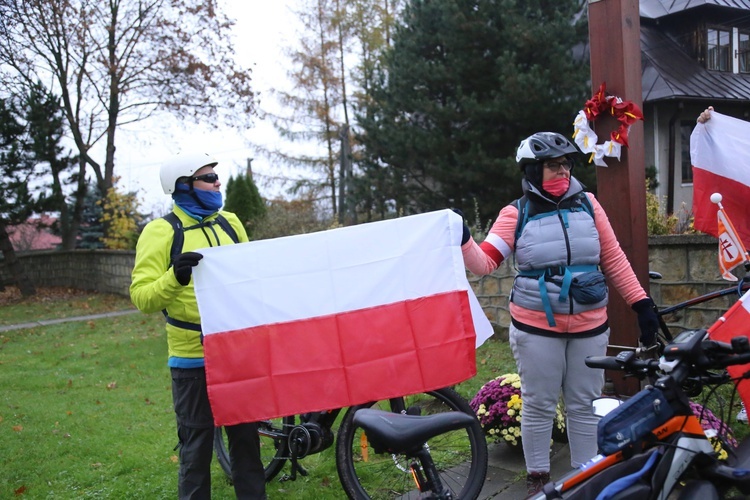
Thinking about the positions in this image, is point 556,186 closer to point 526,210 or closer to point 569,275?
point 526,210

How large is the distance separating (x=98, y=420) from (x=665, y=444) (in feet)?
17.8

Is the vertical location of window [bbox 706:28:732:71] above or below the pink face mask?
above

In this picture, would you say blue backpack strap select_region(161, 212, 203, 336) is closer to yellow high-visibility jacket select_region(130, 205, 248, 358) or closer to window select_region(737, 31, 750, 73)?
yellow high-visibility jacket select_region(130, 205, 248, 358)

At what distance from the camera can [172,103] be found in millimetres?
22234

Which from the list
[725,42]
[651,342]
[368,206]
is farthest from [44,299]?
[725,42]

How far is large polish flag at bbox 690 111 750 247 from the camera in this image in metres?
4.48

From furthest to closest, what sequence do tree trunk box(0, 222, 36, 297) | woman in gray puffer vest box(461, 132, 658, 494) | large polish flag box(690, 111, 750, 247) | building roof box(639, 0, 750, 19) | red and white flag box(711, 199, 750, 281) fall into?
1. tree trunk box(0, 222, 36, 297)
2. building roof box(639, 0, 750, 19)
3. large polish flag box(690, 111, 750, 247)
4. red and white flag box(711, 199, 750, 281)
5. woman in gray puffer vest box(461, 132, 658, 494)

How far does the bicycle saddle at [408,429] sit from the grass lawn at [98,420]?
203 cm

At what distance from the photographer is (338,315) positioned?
3463 millimetres

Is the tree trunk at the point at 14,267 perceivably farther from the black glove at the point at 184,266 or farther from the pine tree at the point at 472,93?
the black glove at the point at 184,266

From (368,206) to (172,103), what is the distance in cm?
856

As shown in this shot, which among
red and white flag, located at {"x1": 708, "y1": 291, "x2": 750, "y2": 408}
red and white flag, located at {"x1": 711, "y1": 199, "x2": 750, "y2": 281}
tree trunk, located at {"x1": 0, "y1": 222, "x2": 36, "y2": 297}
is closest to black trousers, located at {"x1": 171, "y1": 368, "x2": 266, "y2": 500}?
red and white flag, located at {"x1": 708, "y1": 291, "x2": 750, "y2": 408}

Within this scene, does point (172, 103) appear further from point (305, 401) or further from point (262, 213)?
point (305, 401)

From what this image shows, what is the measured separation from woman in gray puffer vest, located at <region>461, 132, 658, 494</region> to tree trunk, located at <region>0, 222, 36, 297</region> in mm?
18863
